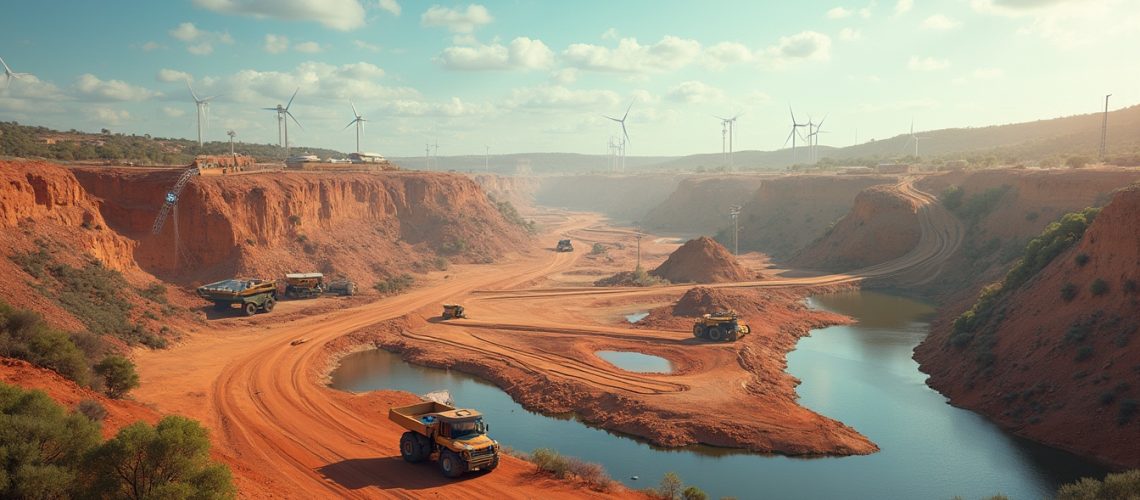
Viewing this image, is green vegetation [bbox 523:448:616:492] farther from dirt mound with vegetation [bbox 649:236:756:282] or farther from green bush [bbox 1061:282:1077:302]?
dirt mound with vegetation [bbox 649:236:756:282]

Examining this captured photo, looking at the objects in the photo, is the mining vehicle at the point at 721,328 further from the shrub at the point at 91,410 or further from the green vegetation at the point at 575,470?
the shrub at the point at 91,410

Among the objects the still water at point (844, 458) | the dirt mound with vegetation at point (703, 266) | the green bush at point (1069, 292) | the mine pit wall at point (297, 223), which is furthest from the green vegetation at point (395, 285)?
the green bush at point (1069, 292)

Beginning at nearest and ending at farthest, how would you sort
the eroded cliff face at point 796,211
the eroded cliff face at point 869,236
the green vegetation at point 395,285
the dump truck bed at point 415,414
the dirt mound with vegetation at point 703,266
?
1. the dump truck bed at point 415,414
2. the green vegetation at point 395,285
3. the dirt mound with vegetation at point 703,266
4. the eroded cliff face at point 869,236
5. the eroded cliff face at point 796,211

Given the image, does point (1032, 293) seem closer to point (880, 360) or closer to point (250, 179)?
point (880, 360)

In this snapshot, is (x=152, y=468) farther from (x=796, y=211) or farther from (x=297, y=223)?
(x=796, y=211)

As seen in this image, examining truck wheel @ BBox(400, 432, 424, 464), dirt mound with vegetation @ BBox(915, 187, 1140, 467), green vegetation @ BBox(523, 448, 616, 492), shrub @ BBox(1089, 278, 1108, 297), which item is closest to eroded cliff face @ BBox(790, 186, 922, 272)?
dirt mound with vegetation @ BBox(915, 187, 1140, 467)

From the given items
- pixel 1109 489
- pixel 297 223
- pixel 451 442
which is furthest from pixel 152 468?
pixel 297 223
